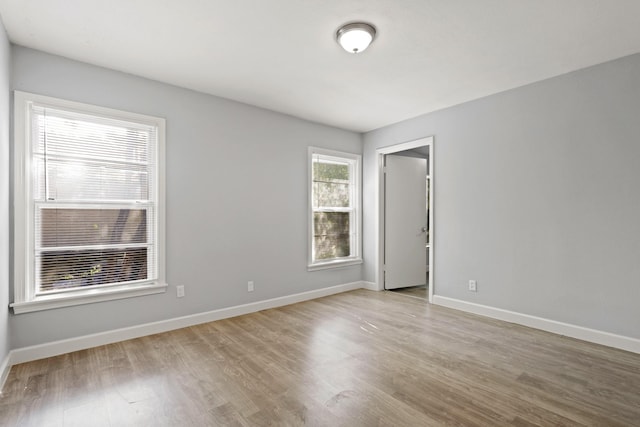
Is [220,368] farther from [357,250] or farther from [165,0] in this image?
[357,250]

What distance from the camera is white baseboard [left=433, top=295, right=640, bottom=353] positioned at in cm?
288

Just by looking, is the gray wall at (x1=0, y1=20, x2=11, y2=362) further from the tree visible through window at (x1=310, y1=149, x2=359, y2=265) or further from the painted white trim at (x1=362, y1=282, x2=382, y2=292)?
the painted white trim at (x1=362, y1=282, x2=382, y2=292)

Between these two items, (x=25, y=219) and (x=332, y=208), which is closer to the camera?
(x=25, y=219)

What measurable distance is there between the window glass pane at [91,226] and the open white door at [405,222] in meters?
3.58

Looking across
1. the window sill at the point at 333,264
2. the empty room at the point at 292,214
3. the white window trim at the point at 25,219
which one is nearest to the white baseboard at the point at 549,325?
the empty room at the point at 292,214

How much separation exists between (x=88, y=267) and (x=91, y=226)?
1.28 ft

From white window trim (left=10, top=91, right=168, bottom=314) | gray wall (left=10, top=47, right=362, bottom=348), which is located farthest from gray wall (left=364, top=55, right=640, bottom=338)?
white window trim (left=10, top=91, right=168, bottom=314)

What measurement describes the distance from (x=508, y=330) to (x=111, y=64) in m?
4.79

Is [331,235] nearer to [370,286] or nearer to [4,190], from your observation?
[370,286]

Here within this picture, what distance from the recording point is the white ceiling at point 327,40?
2.22m

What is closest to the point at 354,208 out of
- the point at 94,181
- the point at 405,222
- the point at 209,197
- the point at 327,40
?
the point at 405,222

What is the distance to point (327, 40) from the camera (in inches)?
103

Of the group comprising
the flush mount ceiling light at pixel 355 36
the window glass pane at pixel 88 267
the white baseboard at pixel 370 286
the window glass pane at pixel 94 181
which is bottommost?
the white baseboard at pixel 370 286

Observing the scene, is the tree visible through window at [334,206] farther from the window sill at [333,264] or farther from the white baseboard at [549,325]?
the white baseboard at [549,325]
